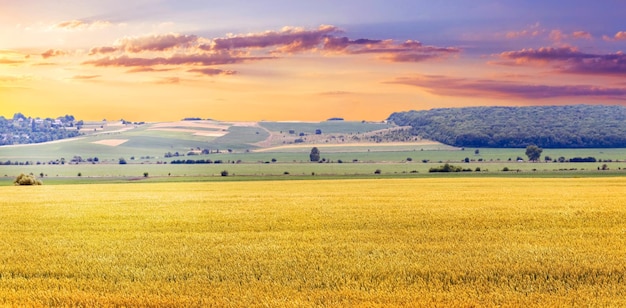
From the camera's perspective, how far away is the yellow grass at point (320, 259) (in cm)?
1319

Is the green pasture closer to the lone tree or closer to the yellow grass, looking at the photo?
the lone tree

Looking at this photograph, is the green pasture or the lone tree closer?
the green pasture

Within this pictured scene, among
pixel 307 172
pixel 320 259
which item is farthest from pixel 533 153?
pixel 320 259

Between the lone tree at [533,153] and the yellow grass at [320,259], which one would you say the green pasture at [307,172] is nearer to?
the lone tree at [533,153]

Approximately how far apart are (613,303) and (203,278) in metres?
8.74

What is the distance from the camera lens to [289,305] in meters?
12.3

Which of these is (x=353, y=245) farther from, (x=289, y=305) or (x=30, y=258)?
(x=30, y=258)

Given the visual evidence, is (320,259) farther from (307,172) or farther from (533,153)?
(533,153)

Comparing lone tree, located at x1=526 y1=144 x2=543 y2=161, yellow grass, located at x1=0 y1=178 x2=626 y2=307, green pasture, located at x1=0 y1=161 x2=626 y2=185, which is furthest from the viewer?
lone tree, located at x1=526 y1=144 x2=543 y2=161

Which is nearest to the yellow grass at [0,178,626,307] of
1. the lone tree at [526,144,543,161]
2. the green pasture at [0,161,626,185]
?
the green pasture at [0,161,626,185]

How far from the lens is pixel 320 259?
664 inches

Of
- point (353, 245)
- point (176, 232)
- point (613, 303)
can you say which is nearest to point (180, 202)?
point (176, 232)

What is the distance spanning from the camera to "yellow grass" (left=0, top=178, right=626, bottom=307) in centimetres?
1319

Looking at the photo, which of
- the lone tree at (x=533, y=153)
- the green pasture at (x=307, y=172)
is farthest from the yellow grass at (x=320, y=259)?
the lone tree at (x=533, y=153)
